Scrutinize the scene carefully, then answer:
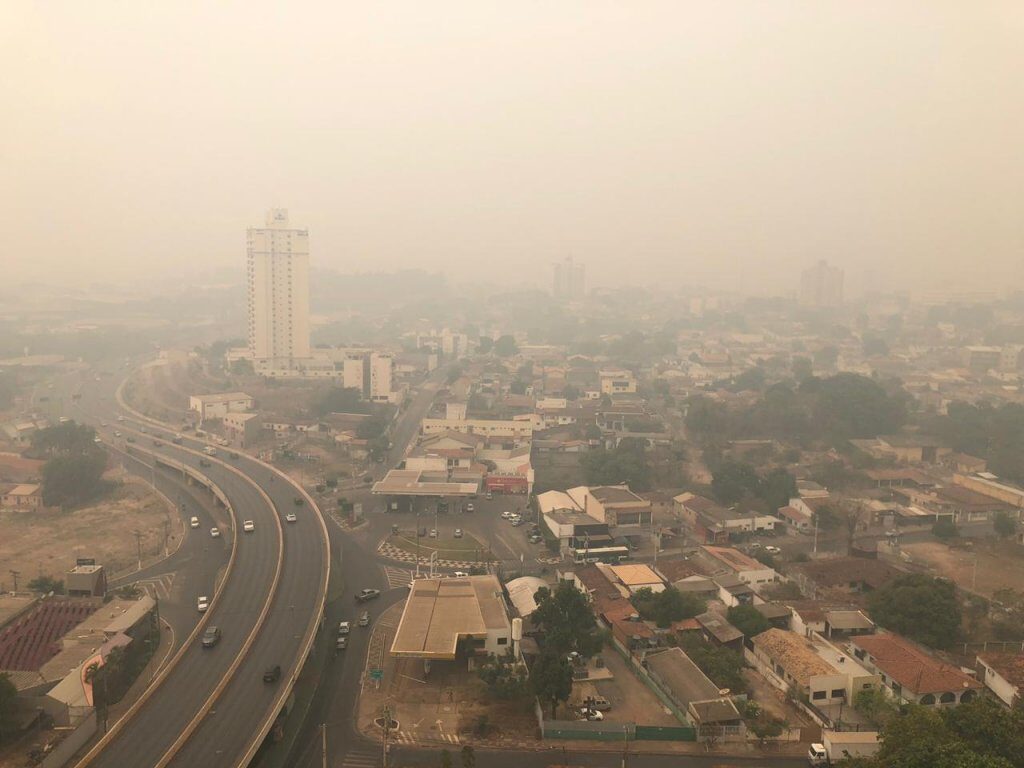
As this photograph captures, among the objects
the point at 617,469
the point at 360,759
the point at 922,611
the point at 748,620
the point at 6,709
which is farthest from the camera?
the point at 617,469

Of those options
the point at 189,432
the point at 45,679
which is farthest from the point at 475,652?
the point at 189,432

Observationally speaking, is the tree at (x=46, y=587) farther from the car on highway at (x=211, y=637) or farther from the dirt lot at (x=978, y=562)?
the dirt lot at (x=978, y=562)

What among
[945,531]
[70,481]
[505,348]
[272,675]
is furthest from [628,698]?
[505,348]

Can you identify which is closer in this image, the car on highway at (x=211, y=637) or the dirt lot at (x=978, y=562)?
the car on highway at (x=211, y=637)

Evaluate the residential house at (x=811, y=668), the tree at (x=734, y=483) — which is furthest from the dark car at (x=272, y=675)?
the tree at (x=734, y=483)

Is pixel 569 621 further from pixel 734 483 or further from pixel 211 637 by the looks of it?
pixel 734 483

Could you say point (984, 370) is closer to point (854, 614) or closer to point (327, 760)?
point (854, 614)

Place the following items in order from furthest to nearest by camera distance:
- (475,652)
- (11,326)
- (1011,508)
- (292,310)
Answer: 1. (11,326)
2. (292,310)
3. (1011,508)
4. (475,652)
